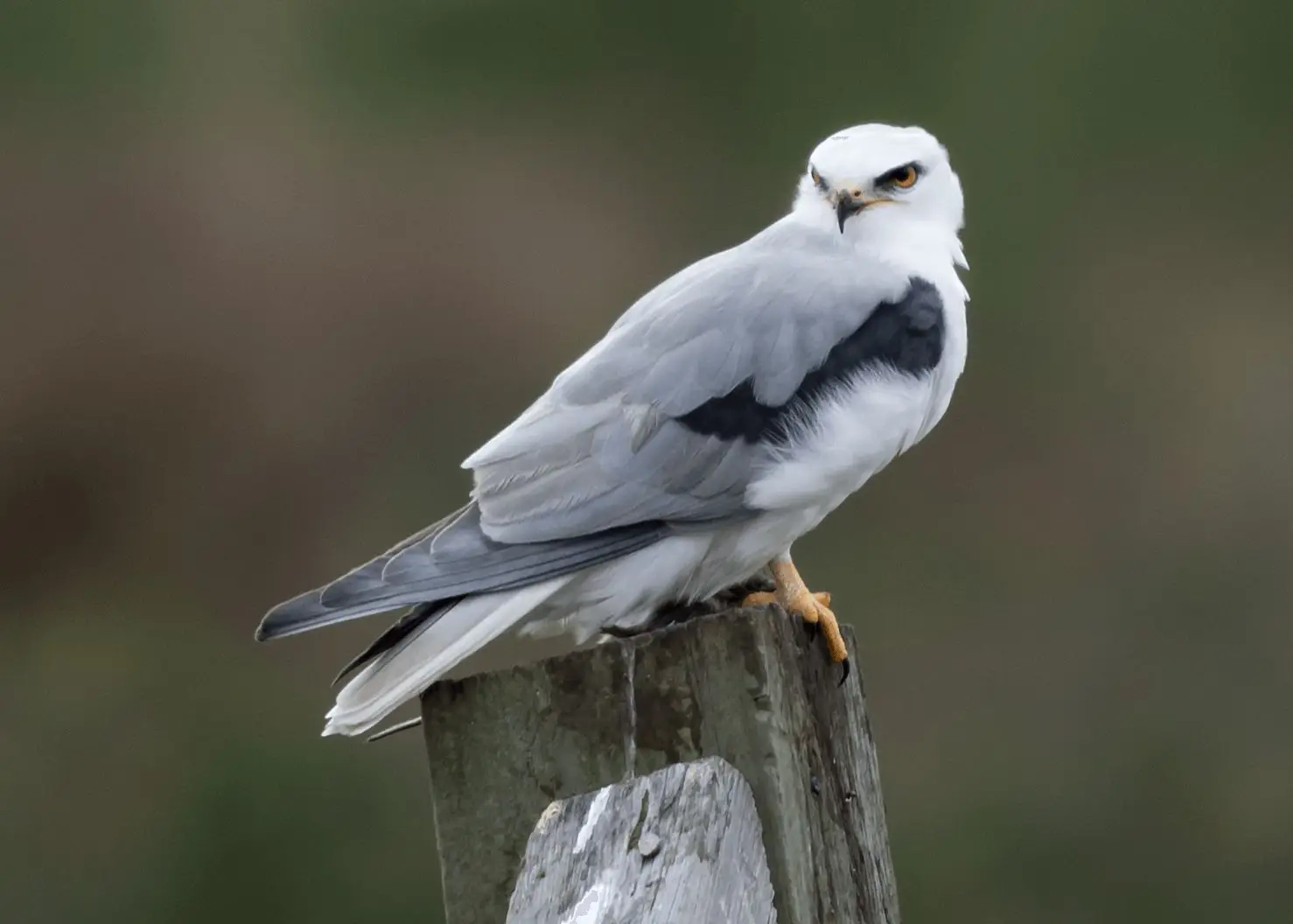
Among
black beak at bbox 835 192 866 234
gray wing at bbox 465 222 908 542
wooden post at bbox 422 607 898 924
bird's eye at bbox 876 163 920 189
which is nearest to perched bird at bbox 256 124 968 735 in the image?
gray wing at bbox 465 222 908 542

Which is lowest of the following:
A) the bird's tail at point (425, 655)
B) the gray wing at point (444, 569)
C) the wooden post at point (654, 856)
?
the wooden post at point (654, 856)

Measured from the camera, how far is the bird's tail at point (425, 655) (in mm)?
2508

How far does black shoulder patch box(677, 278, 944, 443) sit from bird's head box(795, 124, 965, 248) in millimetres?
313

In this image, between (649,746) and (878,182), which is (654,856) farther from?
(878,182)

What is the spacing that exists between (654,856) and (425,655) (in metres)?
0.77

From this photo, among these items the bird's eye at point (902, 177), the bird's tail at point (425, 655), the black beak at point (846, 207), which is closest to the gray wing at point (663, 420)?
the bird's tail at point (425, 655)

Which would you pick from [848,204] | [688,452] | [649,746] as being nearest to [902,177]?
[848,204]

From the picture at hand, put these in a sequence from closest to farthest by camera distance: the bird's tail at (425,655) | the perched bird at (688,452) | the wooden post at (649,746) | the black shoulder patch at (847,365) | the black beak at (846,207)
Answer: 1. the wooden post at (649,746)
2. the bird's tail at (425,655)
3. the perched bird at (688,452)
4. the black shoulder patch at (847,365)
5. the black beak at (846,207)

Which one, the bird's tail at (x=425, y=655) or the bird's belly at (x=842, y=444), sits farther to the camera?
the bird's belly at (x=842, y=444)

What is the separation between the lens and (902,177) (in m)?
3.44

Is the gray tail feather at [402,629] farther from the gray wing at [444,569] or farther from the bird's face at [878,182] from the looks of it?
the bird's face at [878,182]

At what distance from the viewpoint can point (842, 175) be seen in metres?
3.36

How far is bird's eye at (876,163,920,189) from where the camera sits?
339cm

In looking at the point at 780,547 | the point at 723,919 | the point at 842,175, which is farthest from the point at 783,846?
the point at 842,175
